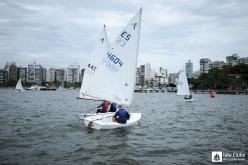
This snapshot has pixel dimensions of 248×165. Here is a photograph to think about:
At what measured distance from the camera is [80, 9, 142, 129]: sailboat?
2147 cm

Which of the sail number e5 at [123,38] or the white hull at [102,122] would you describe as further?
the sail number e5 at [123,38]

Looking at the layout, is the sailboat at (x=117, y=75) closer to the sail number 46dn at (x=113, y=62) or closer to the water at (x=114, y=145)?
the sail number 46dn at (x=113, y=62)

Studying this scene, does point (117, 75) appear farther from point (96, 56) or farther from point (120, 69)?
point (96, 56)

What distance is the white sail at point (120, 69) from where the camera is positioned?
71.0 feet

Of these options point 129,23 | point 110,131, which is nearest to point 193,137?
point 110,131

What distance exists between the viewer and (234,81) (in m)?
148

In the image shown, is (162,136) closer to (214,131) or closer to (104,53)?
(214,131)

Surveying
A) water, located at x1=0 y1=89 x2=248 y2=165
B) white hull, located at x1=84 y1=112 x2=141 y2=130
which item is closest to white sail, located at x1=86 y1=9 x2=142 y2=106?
white hull, located at x1=84 y1=112 x2=141 y2=130

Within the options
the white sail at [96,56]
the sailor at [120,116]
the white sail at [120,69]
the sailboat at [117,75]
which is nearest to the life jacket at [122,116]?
the sailor at [120,116]

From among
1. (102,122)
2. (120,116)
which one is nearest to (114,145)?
(102,122)

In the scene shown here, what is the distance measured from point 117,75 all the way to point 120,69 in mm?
469

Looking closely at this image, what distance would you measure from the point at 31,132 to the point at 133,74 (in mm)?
7908

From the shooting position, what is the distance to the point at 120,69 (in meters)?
22.3

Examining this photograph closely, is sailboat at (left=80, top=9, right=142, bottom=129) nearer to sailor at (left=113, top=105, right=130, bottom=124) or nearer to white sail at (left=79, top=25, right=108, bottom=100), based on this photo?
sailor at (left=113, top=105, right=130, bottom=124)
